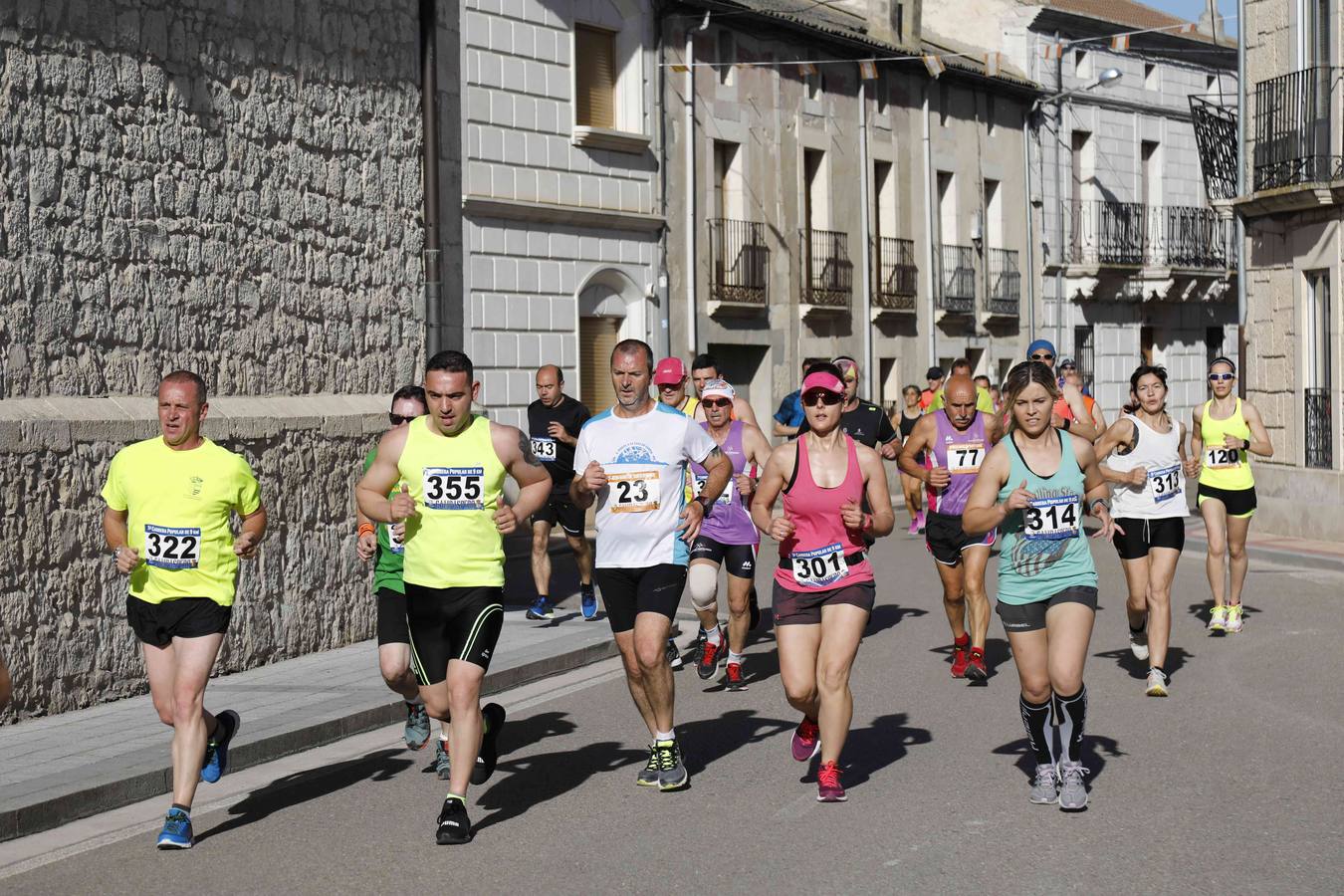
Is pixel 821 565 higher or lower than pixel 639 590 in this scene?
higher

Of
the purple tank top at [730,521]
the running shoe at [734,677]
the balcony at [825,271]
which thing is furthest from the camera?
the balcony at [825,271]

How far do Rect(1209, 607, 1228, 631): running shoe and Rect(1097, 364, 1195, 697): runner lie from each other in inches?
67.9

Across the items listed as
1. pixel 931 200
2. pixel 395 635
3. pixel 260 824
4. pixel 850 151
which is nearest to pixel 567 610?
pixel 395 635

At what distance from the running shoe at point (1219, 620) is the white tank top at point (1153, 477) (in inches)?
77.1

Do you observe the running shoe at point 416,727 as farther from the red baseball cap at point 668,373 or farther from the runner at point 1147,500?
the runner at point 1147,500

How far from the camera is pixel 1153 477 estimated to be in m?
11.1

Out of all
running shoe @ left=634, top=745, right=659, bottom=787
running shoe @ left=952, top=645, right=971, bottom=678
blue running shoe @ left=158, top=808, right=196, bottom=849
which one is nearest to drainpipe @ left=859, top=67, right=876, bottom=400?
running shoe @ left=952, top=645, right=971, bottom=678

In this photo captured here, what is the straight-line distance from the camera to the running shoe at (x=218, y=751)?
7.61m

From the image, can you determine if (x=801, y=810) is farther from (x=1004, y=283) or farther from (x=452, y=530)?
(x=1004, y=283)

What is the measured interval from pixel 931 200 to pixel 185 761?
28.9 m

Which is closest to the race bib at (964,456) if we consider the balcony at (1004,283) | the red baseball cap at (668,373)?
the red baseball cap at (668,373)

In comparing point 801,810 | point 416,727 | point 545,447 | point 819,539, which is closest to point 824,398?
point 819,539

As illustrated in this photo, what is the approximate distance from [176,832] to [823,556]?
110 inches

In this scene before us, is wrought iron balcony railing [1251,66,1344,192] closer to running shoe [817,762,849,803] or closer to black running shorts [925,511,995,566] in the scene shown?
black running shorts [925,511,995,566]
